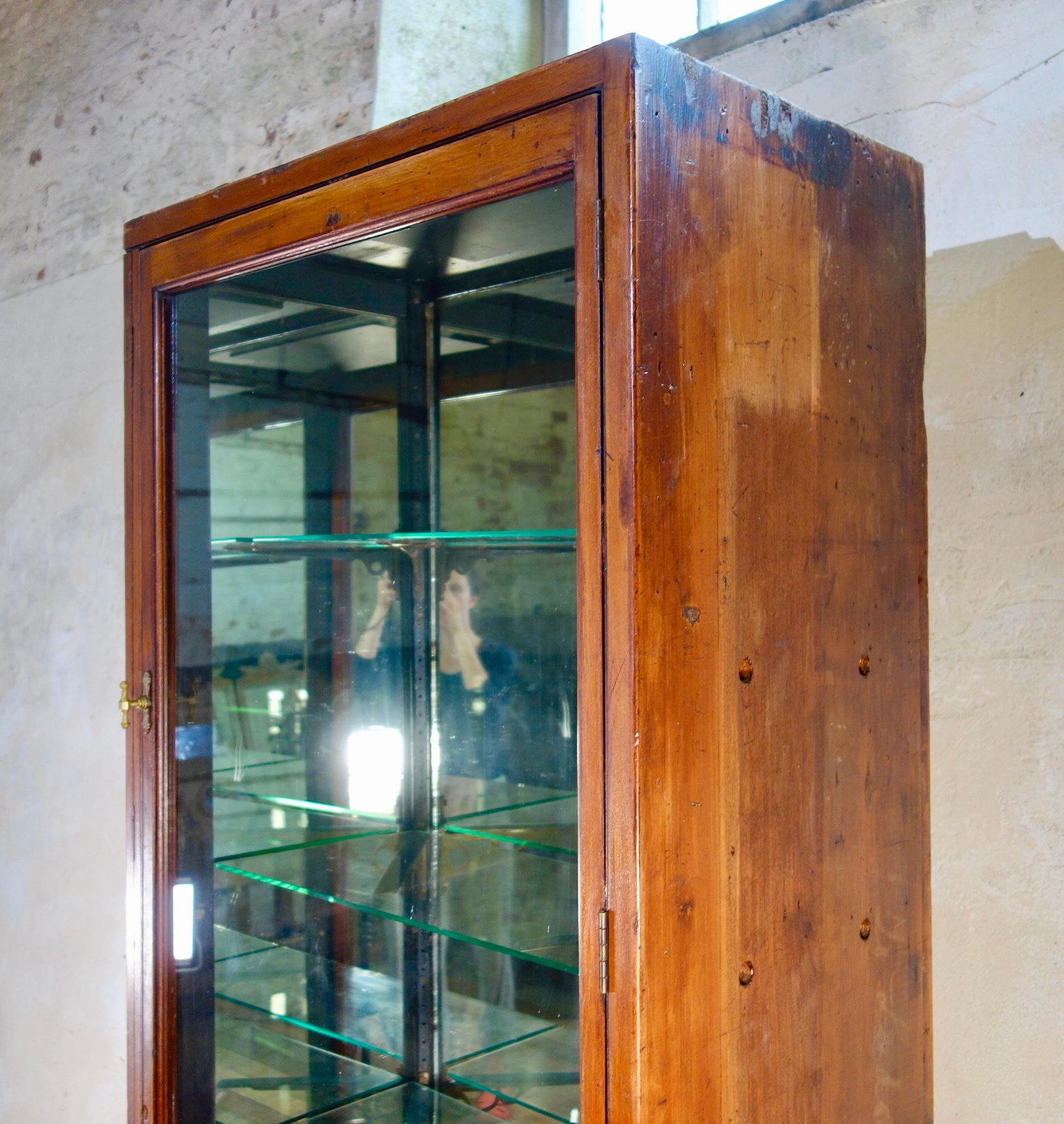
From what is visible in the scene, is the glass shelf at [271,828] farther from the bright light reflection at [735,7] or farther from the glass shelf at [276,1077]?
the bright light reflection at [735,7]

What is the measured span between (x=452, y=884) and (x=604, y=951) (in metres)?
0.43

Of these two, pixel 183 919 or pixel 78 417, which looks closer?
pixel 183 919

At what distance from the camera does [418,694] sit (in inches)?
61.6

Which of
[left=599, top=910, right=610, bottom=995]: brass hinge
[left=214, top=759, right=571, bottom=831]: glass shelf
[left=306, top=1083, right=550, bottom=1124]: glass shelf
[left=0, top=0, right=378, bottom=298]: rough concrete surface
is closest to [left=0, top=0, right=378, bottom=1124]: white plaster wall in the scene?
[left=0, top=0, right=378, bottom=298]: rough concrete surface

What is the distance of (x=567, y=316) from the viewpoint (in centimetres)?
107

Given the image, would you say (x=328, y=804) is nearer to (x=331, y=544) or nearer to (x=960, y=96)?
(x=331, y=544)

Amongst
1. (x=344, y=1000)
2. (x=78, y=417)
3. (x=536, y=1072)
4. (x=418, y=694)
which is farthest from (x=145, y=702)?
(x=78, y=417)

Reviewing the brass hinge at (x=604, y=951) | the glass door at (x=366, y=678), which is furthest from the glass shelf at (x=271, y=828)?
the brass hinge at (x=604, y=951)

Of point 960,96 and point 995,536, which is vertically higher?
point 960,96

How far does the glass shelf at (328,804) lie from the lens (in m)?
1.32

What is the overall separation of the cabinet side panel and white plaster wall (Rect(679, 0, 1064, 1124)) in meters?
0.05

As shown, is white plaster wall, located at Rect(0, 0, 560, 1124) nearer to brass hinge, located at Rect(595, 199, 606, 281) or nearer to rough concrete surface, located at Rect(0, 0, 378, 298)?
rough concrete surface, located at Rect(0, 0, 378, 298)

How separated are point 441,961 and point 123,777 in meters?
1.01

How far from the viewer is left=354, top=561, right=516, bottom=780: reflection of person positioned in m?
1.37
